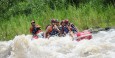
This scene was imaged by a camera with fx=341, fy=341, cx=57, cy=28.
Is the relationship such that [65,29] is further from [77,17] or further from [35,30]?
[77,17]

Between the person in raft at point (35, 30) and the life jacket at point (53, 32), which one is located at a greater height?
the person in raft at point (35, 30)

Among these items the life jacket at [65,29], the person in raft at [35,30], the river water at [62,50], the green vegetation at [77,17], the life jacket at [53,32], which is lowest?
the river water at [62,50]

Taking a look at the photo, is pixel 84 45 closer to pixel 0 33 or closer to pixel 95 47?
pixel 95 47

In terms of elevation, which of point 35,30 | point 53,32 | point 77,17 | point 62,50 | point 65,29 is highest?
point 77,17

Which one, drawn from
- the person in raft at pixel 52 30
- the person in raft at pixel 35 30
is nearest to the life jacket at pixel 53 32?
the person in raft at pixel 52 30

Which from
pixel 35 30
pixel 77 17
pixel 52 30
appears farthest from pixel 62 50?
pixel 77 17

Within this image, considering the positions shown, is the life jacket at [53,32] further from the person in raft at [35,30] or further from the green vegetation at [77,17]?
the green vegetation at [77,17]

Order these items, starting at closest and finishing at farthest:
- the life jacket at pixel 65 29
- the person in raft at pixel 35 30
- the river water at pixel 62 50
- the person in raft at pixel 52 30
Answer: the river water at pixel 62 50, the life jacket at pixel 65 29, the person in raft at pixel 52 30, the person in raft at pixel 35 30

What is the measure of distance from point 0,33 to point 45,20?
7.77 ft

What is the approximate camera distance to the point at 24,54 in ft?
35.5

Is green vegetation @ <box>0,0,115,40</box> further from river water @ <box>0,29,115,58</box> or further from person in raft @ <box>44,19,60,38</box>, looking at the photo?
river water @ <box>0,29,115,58</box>

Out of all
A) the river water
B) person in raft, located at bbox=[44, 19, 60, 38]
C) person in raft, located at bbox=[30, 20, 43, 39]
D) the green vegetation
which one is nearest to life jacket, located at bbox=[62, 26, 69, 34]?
person in raft, located at bbox=[44, 19, 60, 38]

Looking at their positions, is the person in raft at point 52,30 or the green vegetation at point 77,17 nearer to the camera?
the person in raft at point 52,30

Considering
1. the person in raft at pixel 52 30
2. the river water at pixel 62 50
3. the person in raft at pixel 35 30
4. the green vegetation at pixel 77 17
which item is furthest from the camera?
the green vegetation at pixel 77 17
